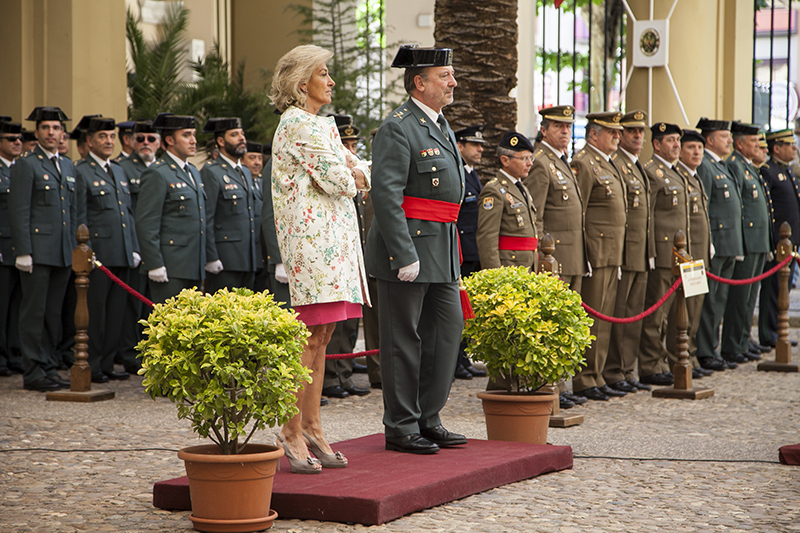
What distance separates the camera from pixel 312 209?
4.57m

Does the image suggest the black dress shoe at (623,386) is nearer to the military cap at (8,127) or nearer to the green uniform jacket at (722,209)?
the green uniform jacket at (722,209)

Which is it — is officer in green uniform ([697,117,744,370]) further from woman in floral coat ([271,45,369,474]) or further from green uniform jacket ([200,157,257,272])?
woman in floral coat ([271,45,369,474])

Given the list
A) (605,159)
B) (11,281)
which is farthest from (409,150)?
(11,281)

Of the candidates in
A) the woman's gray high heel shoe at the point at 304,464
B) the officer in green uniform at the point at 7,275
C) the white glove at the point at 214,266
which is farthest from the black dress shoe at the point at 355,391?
the woman's gray high heel shoe at the point at 304,464

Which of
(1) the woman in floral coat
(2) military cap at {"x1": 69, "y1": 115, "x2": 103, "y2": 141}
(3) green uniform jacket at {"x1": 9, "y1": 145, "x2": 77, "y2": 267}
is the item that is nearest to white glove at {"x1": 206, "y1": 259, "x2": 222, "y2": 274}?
(3) green uniform jacket at {"x1": 9, "y1": 145, "x2": 77, "y2": 267}

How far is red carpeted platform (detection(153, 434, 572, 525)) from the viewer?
13.7 ft

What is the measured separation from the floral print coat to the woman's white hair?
0.20ft

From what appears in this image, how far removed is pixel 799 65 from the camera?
43.2m

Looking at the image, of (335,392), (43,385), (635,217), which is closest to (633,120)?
(635,217)

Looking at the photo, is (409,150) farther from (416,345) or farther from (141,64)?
(141,64)

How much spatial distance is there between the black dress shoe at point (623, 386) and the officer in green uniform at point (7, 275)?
5.20 metres

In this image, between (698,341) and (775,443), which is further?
(698,341)

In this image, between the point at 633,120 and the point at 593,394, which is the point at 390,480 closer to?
the point at 593,394

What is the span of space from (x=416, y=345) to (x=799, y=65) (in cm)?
4230
